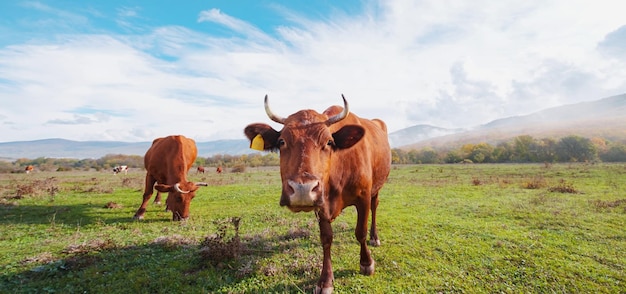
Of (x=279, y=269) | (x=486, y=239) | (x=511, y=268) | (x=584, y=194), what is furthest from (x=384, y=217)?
(x=584, y=194)

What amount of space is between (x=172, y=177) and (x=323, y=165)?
778 centimetres

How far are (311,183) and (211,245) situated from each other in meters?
3.24

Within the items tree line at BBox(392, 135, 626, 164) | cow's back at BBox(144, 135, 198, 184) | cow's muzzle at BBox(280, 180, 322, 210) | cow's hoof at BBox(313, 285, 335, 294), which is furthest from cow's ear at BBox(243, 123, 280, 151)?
tree line at BBox(392, 135, 626, 164)

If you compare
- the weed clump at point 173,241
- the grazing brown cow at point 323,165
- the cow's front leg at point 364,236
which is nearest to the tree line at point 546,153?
the weed clump at point 173,241

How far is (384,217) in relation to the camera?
376 inches

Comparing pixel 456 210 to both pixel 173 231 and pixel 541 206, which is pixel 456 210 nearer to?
pixel 541 206

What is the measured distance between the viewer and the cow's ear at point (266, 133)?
4.79m

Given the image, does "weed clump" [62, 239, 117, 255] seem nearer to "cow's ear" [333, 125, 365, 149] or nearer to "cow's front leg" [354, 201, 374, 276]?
"cow's front leg" [354, 201, 374, 276]

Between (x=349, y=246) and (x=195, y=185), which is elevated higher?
(x=195, y=185)

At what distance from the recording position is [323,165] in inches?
161

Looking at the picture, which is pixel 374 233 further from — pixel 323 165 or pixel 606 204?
pixel 606 204

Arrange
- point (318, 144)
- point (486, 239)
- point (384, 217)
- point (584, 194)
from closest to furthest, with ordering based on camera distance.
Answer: point (318, 144), point (486, 239), point (384, 217), point (584, 194)

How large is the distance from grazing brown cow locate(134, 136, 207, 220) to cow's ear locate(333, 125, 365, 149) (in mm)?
6894

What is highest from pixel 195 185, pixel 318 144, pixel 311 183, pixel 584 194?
pixel 318 144
